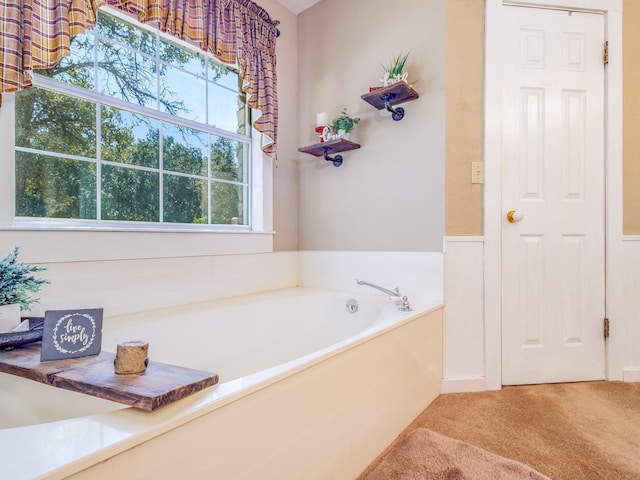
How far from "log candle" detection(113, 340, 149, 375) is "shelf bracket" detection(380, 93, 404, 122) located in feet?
5.87

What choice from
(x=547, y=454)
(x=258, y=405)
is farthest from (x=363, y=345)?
(x=547, y=454)

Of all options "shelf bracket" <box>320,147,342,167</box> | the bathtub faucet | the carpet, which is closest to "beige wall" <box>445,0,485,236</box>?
the bathtub faucet

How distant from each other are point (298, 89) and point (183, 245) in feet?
5.03

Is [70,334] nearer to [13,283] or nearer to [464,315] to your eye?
[13,283]

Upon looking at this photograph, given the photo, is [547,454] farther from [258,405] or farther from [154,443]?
[154,443]

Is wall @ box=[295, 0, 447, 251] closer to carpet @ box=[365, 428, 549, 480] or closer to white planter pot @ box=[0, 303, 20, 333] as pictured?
carpet @ box=[365, 428, 549, 480]

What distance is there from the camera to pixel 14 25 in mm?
1210

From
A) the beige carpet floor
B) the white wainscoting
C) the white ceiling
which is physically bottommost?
the beige carpet floor

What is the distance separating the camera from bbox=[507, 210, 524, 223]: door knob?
1.94 meters

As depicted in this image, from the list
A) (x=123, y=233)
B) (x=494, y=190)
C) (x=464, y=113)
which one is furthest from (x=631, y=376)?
(x=123, y=233)

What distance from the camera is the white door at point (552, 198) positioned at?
2.00 metres

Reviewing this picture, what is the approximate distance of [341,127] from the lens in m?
2.26

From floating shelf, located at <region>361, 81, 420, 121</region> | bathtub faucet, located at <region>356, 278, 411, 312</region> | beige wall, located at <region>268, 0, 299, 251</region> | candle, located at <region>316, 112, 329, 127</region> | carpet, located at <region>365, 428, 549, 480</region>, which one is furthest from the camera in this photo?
beige wall, located at <region>268, 0, 299, 251</region>

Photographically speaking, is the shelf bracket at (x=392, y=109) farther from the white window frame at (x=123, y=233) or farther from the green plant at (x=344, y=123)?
the white window frame at (x=123, y=233)
